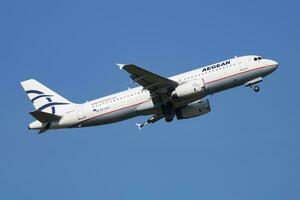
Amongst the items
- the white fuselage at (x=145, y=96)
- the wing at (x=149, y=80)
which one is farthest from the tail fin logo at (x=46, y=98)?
the wing at (x=149, y=80)

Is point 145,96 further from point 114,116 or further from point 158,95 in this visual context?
point 114,116

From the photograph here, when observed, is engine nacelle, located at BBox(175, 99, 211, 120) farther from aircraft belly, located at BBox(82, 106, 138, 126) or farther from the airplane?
aircraft belly, located at BBox(82, 106, 138, 126)

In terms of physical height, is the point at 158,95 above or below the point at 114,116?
above

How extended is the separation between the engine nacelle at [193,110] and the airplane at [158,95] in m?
1.56

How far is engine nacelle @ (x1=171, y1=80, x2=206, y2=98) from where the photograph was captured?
6875 cm

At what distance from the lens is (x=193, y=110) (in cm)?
7531

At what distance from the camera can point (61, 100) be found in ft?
244

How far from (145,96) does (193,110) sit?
669 centimetres

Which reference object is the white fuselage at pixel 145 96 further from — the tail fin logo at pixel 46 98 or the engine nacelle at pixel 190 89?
the tail fin logo at pixel 46 98

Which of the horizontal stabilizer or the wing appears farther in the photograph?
the horizontal stabilizer

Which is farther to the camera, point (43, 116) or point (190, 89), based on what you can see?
point (43, 116)

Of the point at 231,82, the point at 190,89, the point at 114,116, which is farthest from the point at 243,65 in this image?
the point at 114,116

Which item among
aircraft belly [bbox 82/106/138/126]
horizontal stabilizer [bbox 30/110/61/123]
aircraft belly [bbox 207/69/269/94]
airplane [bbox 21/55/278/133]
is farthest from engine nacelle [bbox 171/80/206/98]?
horizontal stabilizer [bbox 30/110/61/123]

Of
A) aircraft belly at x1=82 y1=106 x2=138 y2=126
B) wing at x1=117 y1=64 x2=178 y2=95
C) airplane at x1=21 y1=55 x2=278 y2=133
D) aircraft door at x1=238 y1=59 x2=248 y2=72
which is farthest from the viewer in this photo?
aircraft belly at x1=82 y1=106 x2=138 y2=126
